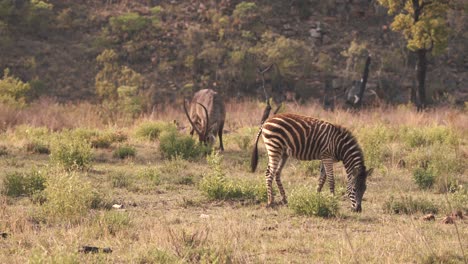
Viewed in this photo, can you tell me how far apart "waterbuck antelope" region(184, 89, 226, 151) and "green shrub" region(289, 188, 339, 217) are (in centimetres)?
766

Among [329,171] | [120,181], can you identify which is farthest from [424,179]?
[120,181]

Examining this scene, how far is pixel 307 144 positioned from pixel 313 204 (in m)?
A: 1.63

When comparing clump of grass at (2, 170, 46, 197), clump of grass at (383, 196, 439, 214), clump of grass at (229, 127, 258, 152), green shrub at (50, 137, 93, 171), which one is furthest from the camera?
clump of grass at (229, 127, 258, 152)

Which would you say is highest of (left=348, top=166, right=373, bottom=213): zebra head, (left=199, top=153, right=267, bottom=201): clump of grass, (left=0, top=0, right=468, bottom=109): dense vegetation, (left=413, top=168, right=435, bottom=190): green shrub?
(left=348, top=166, right=373, bottom=213): zebra head

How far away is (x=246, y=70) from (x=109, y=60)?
7.15 metres

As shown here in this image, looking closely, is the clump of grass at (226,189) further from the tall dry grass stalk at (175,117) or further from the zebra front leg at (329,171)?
the tall dry grass stalk at (175,117)

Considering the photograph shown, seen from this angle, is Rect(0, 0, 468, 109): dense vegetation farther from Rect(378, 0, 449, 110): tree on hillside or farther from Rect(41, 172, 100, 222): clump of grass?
Answer: Rect(41, 172, 100, 222): clump of grass

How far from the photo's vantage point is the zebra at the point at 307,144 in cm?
1060

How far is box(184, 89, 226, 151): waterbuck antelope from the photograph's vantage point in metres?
17.4

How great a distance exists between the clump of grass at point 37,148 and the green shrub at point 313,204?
29.1ft

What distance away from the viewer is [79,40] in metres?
37.9

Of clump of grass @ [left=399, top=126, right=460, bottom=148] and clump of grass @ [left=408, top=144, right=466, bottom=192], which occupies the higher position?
clump of grass @ [left=408, top=144, right=466, bottom=192]

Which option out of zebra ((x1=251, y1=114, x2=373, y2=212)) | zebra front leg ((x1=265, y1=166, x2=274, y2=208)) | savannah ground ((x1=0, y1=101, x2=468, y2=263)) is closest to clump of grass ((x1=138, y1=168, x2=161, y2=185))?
savannah ground ((x1=0, y1=101, x2=468, y2=263))

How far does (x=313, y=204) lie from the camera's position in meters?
9.39
